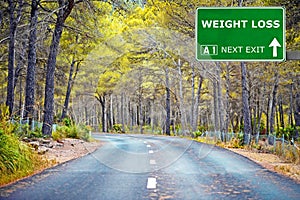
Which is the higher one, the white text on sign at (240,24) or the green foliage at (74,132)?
the white text on sign at (240,24)

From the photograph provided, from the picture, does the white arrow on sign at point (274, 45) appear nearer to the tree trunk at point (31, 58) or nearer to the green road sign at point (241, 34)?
the green road sign at point (241, 34)

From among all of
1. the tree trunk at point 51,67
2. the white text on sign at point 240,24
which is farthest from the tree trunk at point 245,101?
the white text on sign at point 240,24

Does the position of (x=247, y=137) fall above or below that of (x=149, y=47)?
below

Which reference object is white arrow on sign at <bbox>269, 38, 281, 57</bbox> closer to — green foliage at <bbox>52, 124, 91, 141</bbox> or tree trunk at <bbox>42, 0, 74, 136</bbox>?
tree trunk at <bbox>42, 0, 74, 136</bbox>

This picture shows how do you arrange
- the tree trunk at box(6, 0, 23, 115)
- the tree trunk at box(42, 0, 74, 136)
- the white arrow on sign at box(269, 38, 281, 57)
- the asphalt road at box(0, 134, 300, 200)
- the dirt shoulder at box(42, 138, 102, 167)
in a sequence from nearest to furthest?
the asphalt road at box(0, 134, 300, 200), the white arrow on sign at box(269, 38, 281, 57), the dirt shoulder at box(42, 138, 102, 167), the tree trunk at box(42, 0, 74, 136), the tree trunk at box(6, 0, 23, 115)

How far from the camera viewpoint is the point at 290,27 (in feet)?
60.3

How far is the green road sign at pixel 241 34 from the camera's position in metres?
13.1

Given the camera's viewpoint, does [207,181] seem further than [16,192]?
Yes

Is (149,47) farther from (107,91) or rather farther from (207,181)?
(207,181)

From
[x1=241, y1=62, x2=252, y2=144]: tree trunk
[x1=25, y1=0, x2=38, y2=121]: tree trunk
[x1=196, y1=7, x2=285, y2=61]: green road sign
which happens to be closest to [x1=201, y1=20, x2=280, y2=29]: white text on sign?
[x1=196, y1=7, x2=285, y2=61]: green road sign

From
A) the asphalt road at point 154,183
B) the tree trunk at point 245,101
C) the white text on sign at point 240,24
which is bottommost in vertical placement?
the asphalt road at point 154,183

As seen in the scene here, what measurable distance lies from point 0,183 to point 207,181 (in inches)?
175

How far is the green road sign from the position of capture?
42.8ft

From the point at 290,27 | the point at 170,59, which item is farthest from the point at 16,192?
the point at 170,59
